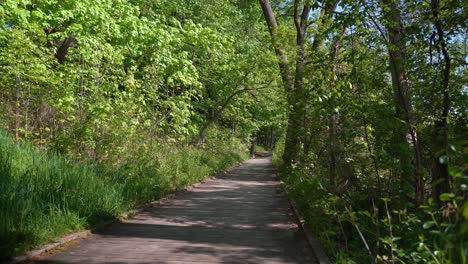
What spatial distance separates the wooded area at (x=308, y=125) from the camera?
19.5 feet

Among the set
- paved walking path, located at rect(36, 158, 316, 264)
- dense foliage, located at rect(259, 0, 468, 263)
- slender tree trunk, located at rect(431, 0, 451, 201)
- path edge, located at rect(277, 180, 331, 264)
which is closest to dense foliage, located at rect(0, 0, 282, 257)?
paved walking path, located at rect(36, 158, 316, 264)

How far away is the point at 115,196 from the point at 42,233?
2.84 metres

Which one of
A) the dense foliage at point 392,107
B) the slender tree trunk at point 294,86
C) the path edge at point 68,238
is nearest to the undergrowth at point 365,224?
the dense foliage at point 392,107

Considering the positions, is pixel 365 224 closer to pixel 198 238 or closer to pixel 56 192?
pixel 198 238

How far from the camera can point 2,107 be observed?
397 inches

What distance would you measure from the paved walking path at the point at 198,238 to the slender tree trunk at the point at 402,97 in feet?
6.53

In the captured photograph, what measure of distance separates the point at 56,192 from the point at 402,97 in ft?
19.4

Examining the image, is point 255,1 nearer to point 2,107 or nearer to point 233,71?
point 233,71

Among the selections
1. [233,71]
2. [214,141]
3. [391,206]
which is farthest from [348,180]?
[214,141]

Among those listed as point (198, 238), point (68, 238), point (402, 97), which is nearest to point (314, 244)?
point (198, 238)

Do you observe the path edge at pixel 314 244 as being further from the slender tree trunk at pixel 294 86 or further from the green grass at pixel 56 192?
the green grass at pixel 56 192

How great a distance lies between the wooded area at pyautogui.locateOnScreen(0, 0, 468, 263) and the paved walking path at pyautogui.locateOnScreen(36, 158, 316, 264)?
45cm

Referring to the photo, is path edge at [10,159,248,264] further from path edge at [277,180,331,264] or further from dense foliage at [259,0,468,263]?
dense foliage at [259,0,468,263]

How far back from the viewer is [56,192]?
7.50 m
